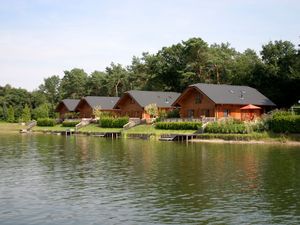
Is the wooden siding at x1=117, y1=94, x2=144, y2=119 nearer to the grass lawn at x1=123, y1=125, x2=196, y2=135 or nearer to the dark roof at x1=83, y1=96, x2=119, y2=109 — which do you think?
the dark roof at x1=83, y1=96, x2=119, y2=109

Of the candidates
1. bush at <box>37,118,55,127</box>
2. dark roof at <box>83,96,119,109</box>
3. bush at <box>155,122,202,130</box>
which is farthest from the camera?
dark roof at <box>83,96,119,109</box>

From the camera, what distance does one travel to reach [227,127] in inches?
1896

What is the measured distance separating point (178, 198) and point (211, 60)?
210ft

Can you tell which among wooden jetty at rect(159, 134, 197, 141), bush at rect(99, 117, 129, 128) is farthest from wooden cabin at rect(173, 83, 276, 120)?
bush at rect(99, 117, 129, 128)

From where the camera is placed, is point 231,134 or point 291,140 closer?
point 291,140

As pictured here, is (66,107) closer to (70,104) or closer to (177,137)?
(70,104)

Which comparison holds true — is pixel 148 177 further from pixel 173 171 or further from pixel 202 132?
pixel 202 132

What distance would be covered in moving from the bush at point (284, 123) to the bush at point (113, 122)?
23427mm

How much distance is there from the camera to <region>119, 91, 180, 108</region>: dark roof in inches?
2771

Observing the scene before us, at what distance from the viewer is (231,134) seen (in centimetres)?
4688

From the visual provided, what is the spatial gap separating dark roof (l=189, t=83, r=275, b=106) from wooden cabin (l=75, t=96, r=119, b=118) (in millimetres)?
23774

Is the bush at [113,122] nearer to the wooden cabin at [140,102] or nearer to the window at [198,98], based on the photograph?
the wooden cabin at [140,102]

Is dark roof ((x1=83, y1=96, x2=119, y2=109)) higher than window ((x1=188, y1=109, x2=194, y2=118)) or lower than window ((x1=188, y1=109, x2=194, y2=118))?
higher

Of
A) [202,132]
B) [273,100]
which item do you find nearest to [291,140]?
[202,132]
